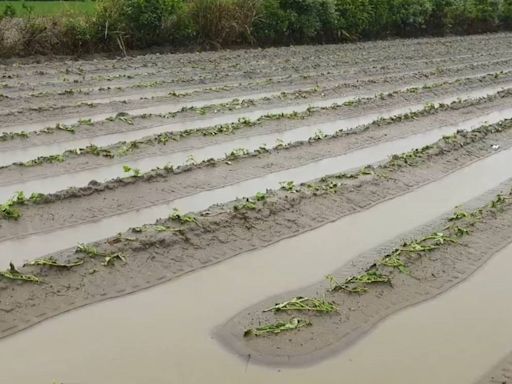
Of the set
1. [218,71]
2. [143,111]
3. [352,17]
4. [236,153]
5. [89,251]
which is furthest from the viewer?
[352,17]

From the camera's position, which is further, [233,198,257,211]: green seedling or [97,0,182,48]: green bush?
[97,0,182,48]: green bush

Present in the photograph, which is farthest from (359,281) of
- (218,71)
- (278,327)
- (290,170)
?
(218,71)

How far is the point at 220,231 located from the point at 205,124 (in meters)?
4.09

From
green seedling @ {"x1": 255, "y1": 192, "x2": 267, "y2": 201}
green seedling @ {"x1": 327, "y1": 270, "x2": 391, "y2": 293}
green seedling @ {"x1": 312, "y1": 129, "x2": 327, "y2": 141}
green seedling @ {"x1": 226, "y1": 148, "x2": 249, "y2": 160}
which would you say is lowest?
green seedling @ {"x1": 327, "y1": 270, "x2": 391, "y2": 293}

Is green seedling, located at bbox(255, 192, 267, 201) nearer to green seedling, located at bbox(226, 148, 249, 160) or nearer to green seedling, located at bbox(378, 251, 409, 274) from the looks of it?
green seedling, located at bbox(226, 148, 249, 160)

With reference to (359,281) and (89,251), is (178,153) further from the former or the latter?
(359,281)

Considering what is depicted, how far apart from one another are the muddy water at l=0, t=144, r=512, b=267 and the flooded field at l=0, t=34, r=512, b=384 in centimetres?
2

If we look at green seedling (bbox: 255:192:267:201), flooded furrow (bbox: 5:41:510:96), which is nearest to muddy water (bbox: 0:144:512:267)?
green seedling (bbox: 255:192:267:201)

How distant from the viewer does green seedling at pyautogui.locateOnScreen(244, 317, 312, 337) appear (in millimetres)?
4543

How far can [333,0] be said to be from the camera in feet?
66.0

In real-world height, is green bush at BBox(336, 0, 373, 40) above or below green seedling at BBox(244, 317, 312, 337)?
above

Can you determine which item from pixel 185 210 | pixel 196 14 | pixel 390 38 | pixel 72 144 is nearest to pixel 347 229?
pixel 185 210

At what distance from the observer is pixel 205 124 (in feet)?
32.4

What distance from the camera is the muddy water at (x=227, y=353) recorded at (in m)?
4.19
